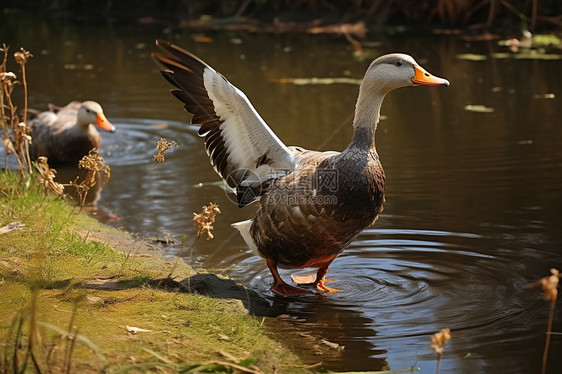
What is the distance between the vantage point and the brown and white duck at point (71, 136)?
859cm

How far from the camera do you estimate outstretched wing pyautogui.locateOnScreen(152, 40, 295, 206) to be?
486 cm

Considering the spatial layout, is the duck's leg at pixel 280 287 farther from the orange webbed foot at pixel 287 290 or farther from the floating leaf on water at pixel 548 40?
the floating leaf on water at pixel 548 40

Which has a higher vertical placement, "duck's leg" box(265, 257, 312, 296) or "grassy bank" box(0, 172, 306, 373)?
"grassy bank" box(0, 172, 306, 373)

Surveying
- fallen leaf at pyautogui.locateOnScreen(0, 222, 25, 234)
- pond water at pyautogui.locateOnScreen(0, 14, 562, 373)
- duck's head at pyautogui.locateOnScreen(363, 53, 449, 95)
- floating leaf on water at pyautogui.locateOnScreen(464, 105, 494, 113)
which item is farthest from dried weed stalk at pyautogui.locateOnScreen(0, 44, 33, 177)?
floating leaf on water at pyautogui.locateOnScreen(464, 105, 494, 113)

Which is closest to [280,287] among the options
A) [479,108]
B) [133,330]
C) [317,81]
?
[133,330]

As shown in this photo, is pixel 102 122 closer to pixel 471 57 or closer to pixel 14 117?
pixel 14 117

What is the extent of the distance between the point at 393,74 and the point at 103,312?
2177mm

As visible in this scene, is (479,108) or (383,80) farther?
(479,108)

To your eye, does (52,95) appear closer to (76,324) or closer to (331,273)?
(331,273)

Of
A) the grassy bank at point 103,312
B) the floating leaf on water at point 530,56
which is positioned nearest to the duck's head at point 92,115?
the grassy bank at point 103,312

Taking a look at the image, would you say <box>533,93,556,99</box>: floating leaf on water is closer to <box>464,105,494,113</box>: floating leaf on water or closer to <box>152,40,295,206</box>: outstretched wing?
<box>464,105,494,113</box>: floating leaf on water

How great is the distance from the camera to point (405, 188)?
22.9 feet

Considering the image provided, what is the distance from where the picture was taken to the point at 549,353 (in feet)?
12.7

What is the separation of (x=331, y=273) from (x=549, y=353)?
1.77m
